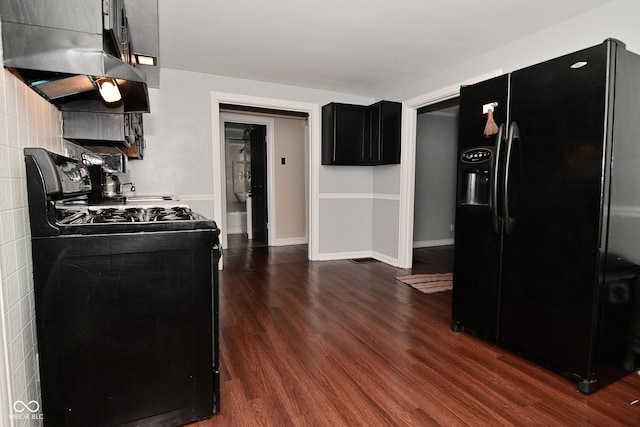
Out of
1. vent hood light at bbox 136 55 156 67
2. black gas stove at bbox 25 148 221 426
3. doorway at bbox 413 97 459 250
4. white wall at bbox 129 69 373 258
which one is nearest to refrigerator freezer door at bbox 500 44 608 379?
black gas stove at bbox 25 148 221 426

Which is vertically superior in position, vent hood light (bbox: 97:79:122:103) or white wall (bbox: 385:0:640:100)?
white wall (bbox: 385:0:640:100)

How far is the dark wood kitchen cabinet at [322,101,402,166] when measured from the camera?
4363mm

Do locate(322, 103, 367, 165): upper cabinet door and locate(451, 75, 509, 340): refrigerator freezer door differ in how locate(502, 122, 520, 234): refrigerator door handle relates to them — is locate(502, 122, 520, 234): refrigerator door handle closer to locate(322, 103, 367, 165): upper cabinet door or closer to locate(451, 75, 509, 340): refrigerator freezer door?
locate(451, 75, 509, 340): refrigerator freezer door

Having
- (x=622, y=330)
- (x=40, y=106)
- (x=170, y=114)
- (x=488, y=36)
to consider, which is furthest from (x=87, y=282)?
(x=488, y=36)

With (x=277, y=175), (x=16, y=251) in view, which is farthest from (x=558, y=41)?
(x=277, y=175)

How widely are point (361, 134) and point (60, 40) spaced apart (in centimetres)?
364

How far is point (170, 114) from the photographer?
388cm

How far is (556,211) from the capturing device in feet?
6.06

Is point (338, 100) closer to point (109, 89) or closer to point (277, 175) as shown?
point (277, 175)

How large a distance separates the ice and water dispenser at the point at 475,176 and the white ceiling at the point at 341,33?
3.55ft

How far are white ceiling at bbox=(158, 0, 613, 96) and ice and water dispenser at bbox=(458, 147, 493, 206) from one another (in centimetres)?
108

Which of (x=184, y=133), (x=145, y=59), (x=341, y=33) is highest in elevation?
(x=341, y=33)

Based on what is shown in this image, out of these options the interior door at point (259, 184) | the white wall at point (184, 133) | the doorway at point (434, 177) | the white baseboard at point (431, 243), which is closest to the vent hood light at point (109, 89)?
the white wall at point (184, 133)

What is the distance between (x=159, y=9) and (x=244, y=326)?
7.94ft
